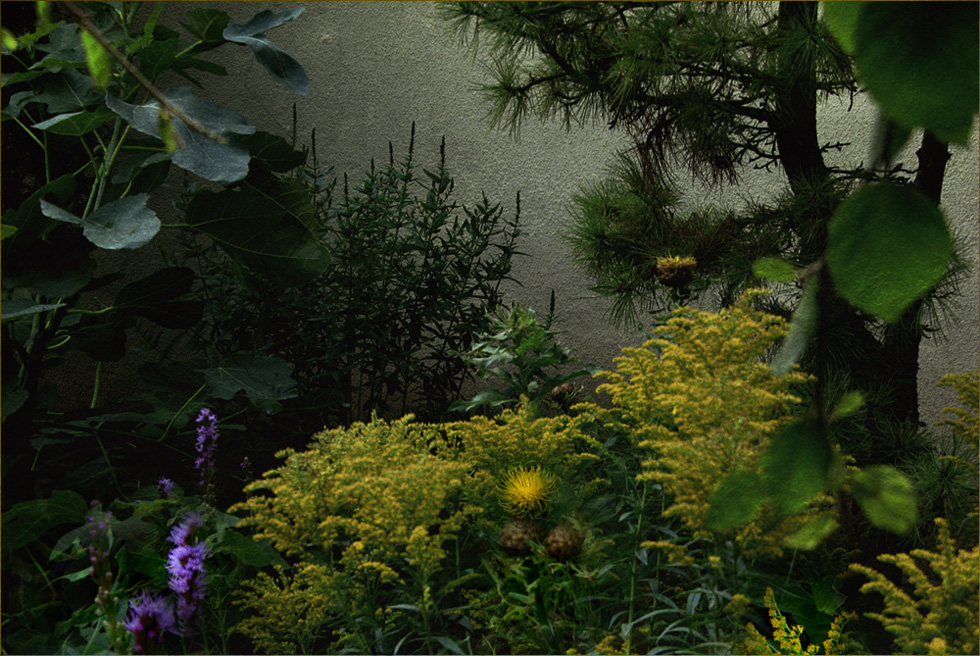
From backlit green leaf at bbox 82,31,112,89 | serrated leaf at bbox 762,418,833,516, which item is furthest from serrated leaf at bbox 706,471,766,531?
backlit green leaf at bbox 82,31,112,89

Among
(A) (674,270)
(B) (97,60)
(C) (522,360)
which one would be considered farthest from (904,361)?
(B) (97,60)

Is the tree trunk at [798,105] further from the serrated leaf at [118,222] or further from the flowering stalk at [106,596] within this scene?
the flowering stalk at [106,596]

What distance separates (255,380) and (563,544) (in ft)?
2.40

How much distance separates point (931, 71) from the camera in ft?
0.60

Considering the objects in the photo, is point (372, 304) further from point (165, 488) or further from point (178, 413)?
point (165, 488)

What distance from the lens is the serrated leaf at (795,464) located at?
0.21m

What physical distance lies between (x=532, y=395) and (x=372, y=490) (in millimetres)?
564

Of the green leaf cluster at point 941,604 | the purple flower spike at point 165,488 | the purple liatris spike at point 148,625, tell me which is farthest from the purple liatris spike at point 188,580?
the green leaf cluster at point 941,604

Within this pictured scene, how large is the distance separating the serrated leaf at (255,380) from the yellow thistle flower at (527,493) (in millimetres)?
534

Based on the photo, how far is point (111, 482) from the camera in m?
1.36

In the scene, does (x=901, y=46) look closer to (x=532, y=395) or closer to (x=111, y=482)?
(x=532, y=395)

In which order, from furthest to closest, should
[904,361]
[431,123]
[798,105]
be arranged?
[431,123] → [798,105] → [904,361]

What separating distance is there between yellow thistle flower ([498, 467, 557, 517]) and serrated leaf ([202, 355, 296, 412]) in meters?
0.53

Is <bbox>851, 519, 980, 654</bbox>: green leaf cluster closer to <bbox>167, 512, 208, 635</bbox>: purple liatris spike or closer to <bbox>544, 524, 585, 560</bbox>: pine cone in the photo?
<bbox>544, 524, 585, 560</bbox>: pine cone
